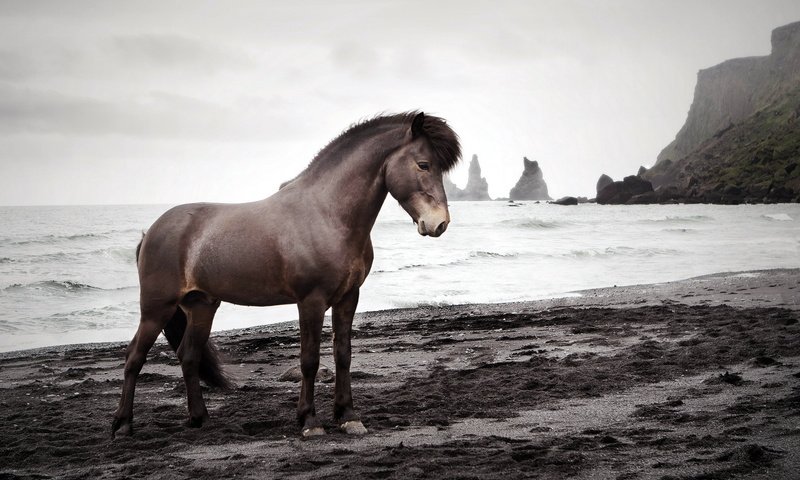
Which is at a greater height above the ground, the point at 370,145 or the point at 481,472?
the point at 370,145

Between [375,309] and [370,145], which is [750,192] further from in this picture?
[370,145]

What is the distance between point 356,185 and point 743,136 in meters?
136

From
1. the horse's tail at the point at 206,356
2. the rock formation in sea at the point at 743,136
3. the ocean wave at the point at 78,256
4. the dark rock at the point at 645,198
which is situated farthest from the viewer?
the dark rock at the point at 645,198

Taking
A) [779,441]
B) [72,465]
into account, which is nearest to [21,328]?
[72,465]

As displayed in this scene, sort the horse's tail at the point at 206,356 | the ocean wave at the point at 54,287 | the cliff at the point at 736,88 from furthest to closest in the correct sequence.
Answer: the cliff at the point at 736,88 → the ocean wave at the point at 54,287 → the horse's tail at the point at 206,356

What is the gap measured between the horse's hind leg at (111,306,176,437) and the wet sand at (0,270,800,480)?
7.6 inches

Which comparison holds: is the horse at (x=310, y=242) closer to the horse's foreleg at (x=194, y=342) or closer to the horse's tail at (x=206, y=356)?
the horse's foreleg at (x=194, y=342)

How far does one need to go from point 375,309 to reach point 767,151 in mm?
99275

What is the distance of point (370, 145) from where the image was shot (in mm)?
5430

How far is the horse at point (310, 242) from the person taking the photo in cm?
510

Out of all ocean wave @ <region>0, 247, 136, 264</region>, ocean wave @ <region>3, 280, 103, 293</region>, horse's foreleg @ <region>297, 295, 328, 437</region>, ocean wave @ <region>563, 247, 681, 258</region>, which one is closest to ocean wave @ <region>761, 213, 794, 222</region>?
ocean wave @ <region>563, 247, 681, 258</region>

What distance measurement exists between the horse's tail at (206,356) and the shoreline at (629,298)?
17.4ft

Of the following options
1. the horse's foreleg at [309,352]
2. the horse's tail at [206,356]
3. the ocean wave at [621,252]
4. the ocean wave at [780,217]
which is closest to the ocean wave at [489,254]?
the ocean wave at [621,252]

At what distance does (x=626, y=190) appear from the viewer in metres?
107
